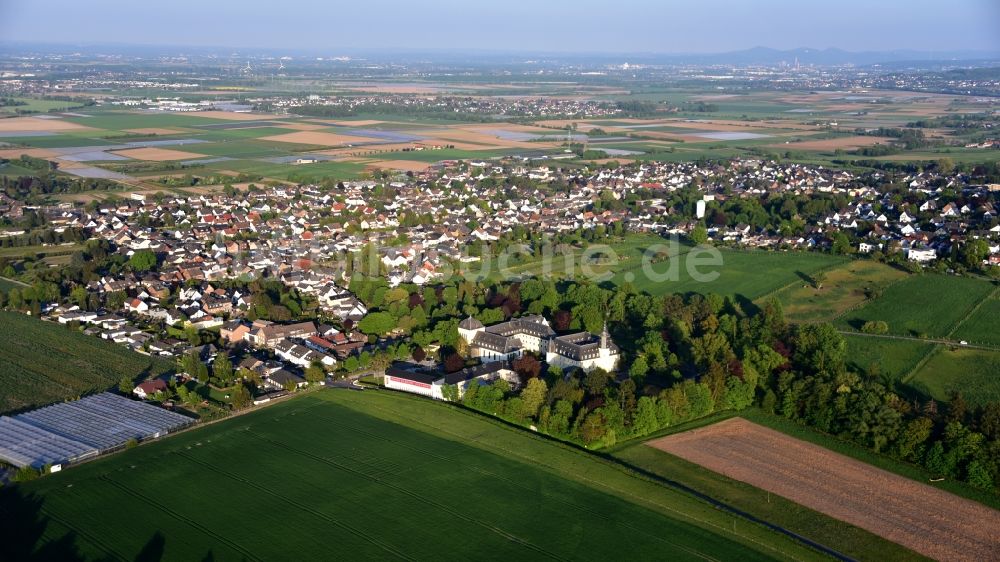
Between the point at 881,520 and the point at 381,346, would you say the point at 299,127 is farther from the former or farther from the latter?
the point at 881,520

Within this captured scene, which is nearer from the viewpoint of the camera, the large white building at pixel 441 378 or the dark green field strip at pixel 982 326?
the large white building at pixel 441 378

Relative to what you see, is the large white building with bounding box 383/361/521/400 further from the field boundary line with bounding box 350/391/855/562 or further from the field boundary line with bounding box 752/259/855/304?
the field boundary line with bounding box 752/259/855/304

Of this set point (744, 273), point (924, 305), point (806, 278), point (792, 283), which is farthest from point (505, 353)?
point (924, 305)

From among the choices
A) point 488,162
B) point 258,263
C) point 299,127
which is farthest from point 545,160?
point 258,263

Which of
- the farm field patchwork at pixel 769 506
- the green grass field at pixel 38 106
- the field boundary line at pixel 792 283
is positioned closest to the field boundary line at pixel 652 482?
the farm field patchwork at pixel 769 506

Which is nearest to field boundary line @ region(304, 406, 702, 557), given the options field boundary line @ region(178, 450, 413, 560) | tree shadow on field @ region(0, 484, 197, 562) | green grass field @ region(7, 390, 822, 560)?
green grass field @ region(7, 390, 822, 560)

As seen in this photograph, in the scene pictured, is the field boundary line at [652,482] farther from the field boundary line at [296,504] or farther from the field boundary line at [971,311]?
the field boundary line at [971,311]
